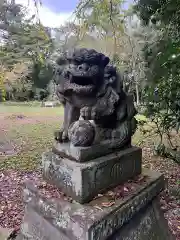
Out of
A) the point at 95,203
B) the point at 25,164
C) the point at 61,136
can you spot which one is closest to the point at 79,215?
the point at 95,203

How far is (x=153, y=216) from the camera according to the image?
1.43m

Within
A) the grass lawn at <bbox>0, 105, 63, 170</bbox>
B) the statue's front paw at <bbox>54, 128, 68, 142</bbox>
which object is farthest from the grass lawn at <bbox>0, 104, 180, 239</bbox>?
the statue's front paw at <bbox>54, 128, 68, 142</bbox>

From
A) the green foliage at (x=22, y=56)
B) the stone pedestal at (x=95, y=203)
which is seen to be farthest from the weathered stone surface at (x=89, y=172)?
the green foliage at (x=22, y=56)

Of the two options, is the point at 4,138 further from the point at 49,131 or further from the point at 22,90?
the point at 22,90

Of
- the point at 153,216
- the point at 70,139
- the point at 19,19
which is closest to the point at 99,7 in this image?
the point at 70,139

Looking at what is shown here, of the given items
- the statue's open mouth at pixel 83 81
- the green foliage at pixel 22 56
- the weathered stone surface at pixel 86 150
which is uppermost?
the green foliage at pixel 22 56

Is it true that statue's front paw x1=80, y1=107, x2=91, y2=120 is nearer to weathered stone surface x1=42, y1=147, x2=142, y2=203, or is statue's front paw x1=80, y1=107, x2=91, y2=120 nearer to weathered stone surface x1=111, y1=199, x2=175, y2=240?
weathered stone surface x1=42, y1=147, x2=142, y2=203

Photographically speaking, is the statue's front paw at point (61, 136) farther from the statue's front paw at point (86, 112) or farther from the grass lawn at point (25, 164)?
the grass lawn at point (25, 164)

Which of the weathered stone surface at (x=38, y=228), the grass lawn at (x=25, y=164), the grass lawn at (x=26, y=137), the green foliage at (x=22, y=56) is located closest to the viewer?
the weathered stone surface at (x=38, y=228)

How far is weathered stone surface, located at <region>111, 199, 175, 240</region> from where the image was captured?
1.25 m

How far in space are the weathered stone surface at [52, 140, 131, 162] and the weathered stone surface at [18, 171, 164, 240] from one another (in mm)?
202

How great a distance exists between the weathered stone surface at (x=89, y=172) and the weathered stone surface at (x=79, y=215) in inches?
2.4

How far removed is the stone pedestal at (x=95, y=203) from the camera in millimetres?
1086

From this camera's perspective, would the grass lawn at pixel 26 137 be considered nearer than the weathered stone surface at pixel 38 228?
No
